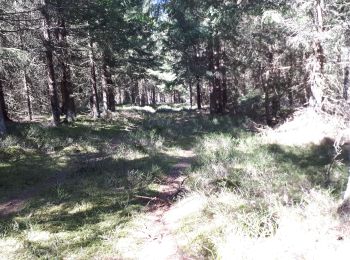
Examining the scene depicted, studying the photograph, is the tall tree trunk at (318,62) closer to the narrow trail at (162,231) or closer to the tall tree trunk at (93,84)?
the narrow trail at (162,231)

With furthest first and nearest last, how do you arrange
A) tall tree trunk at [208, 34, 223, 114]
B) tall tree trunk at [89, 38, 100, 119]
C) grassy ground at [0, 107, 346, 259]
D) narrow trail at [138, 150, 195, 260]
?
tall tree trunk at [208, 34, 223, 114], tall tree trunk at [89, 38, 100, 119], grassy ground at [0, 107, 346, 259], narrow trail at [138, 150, 195, 260]

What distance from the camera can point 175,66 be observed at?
2542cm

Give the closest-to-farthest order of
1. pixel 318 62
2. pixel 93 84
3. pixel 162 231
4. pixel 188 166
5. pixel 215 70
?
pixel 162 231
pixel 188 166
pixel 318 62
pixel 93 84
pixel 215 70

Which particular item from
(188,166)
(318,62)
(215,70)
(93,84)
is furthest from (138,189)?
(215,70)

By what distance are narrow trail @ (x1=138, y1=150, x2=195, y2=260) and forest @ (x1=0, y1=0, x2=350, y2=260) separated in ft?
0.10

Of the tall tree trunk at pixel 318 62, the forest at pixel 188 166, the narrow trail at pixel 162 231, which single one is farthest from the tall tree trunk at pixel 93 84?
the narrow trail at pixel 162 231

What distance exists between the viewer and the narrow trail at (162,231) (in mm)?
5031

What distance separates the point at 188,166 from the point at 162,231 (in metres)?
4.49

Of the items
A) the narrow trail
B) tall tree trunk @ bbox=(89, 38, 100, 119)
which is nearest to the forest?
the narrow trail

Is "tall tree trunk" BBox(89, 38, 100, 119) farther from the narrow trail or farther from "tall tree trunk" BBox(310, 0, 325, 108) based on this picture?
the narrow trail

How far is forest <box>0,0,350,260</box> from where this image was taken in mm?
5121

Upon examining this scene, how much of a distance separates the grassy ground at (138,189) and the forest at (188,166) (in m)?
0.04

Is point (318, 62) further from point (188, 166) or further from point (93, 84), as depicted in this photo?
point (93, 84)

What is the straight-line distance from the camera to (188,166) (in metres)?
10.3
